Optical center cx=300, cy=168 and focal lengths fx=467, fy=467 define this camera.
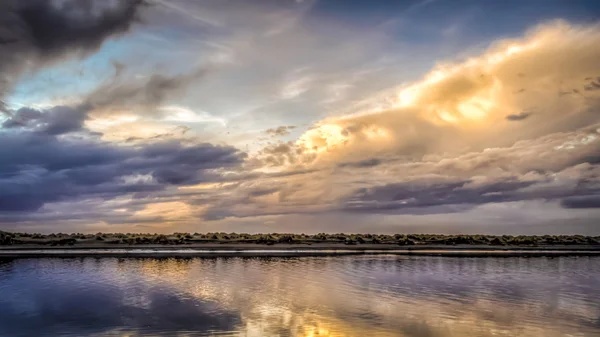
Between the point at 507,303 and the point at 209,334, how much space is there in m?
16.6

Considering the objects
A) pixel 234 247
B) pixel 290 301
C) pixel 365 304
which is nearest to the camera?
pixel 365 304

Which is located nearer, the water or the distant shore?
the water

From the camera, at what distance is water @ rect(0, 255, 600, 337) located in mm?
18609

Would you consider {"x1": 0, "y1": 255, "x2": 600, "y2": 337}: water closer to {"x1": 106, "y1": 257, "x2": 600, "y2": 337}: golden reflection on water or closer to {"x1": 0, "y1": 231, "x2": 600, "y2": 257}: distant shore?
{"x1": 106, "y1": 257, "x2": 600, "y2": 337}: golden reflection on water

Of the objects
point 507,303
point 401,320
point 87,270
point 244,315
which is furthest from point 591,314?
point 87,270

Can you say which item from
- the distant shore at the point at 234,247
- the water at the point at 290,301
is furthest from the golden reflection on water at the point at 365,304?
the distant shore at the point at 234,247

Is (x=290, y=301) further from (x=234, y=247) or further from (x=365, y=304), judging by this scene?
(x=234, y=247)

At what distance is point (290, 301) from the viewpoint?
79.8ft

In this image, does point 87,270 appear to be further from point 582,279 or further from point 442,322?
point 582,279

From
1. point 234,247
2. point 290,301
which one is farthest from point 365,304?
point 234,247

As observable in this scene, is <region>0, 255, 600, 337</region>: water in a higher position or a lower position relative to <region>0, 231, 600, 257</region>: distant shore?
lower

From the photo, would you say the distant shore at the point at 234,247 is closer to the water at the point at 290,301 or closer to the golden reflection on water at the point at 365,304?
the water at the point at 290,301

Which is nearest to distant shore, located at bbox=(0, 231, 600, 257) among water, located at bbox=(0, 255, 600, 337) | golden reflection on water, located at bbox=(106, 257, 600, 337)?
water, located at bbox=(0, 255, 600, 337)

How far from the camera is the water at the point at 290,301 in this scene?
18.6 metres
